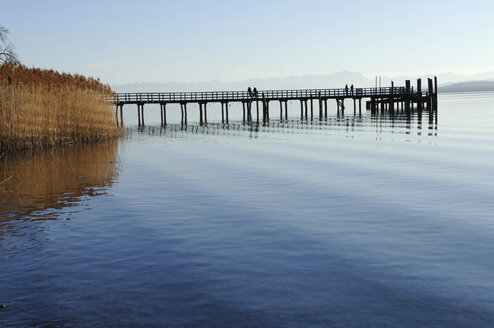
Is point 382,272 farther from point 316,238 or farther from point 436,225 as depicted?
point 436,225

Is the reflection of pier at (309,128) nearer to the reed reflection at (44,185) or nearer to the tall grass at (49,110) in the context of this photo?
the tall grass at (49,110)

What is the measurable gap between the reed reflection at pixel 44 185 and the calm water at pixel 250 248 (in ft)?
0.25

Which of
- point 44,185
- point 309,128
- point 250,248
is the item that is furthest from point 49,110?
point 309,128

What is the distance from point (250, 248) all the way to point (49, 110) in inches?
929

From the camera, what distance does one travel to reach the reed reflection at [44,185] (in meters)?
13.1

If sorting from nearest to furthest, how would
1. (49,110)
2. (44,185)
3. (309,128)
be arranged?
(44,185), (49,110), (309,128)

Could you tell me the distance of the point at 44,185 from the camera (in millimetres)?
19609

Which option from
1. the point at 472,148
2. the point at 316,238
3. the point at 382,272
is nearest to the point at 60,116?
the point at 472,148

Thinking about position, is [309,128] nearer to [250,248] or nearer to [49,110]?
[49,110]

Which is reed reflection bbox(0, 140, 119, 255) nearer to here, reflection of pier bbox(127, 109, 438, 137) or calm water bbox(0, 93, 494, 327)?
calm water bbox(0, 93, 494, 327)

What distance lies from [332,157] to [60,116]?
15761 millimetres

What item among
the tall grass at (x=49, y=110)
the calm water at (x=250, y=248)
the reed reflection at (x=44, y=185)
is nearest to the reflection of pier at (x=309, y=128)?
the tall grass at (x=49, y=110)

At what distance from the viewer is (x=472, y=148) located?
31.6 m

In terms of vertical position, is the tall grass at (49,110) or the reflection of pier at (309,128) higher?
the tall grass at (49,110)
